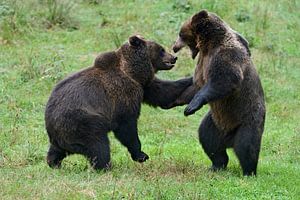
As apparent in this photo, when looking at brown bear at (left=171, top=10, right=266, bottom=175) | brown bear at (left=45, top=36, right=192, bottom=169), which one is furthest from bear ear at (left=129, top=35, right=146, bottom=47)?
brown bear at (left=171, top=10, right=266, bottom=175)

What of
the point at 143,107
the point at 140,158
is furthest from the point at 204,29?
the point at 143,107

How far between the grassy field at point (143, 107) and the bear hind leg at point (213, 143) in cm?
16

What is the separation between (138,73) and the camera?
33.0 ft

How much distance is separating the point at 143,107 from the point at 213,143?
3936 millimetres

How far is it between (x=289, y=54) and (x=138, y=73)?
7840mm

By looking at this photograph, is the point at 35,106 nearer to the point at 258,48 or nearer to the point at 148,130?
the point at 148,130

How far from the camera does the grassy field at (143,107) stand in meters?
8.42

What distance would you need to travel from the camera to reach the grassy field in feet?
27.6

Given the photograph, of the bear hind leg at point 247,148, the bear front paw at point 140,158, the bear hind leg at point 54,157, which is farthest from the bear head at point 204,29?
the bear hind leg at point 54,157

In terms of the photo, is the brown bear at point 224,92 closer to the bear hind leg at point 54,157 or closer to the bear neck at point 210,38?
the bear neck at point 210,38

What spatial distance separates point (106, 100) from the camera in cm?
962

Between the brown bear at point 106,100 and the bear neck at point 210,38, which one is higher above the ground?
the bear neck at point 210,38

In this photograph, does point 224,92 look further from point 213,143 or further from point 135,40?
point 135,40

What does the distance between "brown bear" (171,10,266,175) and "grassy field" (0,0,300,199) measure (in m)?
0.35
